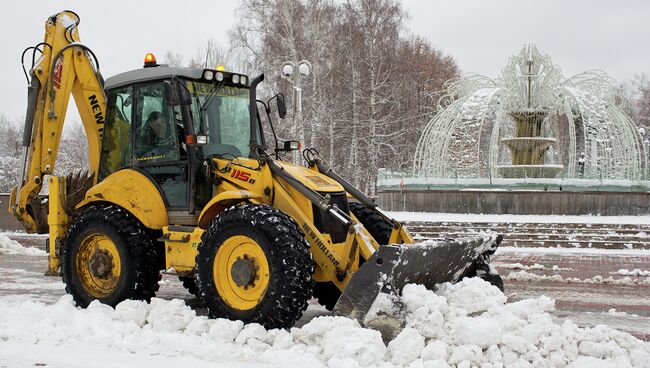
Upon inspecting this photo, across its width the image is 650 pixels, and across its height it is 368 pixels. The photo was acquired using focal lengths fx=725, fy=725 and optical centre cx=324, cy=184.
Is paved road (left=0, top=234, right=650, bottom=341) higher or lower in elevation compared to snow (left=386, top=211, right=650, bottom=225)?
lower

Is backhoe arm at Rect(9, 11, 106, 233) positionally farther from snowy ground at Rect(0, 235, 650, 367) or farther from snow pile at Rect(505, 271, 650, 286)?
snow pile at Rect(505, 271, 650, 286)

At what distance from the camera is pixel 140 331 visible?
591 centimetres

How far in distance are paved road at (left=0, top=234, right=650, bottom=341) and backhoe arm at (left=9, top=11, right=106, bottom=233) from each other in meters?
1.11

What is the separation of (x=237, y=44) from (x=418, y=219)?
17.1m

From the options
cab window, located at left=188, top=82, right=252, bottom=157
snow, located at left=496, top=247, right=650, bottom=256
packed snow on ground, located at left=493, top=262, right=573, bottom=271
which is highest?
cab window, located at left=188, top=82, right=252, bottom=157

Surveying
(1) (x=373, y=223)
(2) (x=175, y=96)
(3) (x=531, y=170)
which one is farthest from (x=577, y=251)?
(2) (x=175, y=96)

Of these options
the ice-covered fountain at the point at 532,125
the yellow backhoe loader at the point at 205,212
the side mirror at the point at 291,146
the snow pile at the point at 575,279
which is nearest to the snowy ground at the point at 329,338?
the yellow backhoe loader at the point at 205,212

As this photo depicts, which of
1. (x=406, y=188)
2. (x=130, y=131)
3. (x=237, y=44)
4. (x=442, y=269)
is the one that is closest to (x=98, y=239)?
(x=130, y=131)

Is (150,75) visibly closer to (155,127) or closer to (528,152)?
(155,127)

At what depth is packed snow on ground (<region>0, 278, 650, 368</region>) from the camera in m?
5.07

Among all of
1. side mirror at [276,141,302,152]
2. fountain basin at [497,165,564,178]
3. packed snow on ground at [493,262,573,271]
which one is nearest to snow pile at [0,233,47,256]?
side mirror at [276,141,302,152]

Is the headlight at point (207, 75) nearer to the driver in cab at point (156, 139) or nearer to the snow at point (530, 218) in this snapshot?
the driver in cab at point (156, 139)

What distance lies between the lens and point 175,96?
6445mm

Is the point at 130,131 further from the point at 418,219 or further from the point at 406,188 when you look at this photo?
the point at 406,188
